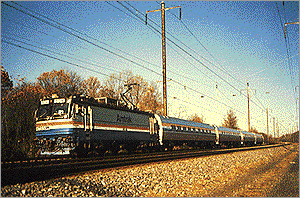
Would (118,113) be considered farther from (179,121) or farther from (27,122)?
(179,121)

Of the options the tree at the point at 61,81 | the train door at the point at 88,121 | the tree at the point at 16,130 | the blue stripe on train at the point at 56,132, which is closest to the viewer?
the tree at the point at 16,130

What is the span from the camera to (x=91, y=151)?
54.1 feet

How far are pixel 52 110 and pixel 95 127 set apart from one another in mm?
2584

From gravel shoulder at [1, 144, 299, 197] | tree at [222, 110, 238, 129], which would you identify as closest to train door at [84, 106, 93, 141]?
gravel shoulder at [1, 144, 299, 197]

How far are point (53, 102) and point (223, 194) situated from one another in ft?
36.6

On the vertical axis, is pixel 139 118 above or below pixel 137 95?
below

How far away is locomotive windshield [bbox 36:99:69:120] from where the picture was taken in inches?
607

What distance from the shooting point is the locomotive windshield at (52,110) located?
15414 mm

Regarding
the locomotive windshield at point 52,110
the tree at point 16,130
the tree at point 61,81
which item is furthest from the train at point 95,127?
the tree at point 61,81

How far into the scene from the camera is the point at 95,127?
16.6 meters

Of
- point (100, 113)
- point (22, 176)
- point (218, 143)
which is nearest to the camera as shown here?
point (22, 176)

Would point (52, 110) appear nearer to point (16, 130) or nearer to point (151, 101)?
point (16, 130)

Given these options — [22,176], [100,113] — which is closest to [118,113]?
[100,113]

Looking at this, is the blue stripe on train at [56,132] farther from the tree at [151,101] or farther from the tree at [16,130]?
the tree at [151,101]
